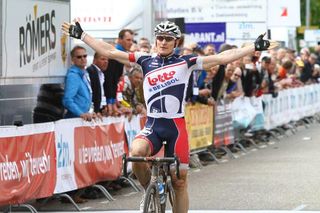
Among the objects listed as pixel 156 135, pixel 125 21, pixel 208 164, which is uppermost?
pixel 125 21

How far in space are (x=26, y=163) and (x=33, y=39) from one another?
2.71 metres

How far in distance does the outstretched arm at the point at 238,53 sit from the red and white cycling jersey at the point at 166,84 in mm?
99

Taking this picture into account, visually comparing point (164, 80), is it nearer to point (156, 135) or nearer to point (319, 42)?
point (156, 135)

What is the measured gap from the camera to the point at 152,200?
31.8ft

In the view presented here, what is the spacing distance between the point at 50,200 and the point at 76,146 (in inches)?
32.6

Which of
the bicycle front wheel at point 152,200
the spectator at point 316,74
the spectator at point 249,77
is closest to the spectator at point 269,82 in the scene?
the spectator at point 249,77

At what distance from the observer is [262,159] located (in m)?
20.0

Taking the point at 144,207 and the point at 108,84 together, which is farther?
the point at 108,84

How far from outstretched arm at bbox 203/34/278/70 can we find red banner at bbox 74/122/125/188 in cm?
365

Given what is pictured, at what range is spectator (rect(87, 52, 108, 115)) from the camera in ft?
49.5

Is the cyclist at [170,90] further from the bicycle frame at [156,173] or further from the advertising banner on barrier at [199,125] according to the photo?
the advertising banner on barrier at [199,125]

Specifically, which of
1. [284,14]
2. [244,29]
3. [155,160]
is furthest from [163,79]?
[284,14]

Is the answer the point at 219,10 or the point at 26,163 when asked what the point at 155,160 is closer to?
the point at 26,163

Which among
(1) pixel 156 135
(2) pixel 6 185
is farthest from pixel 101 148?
(1) pixel 156 135
